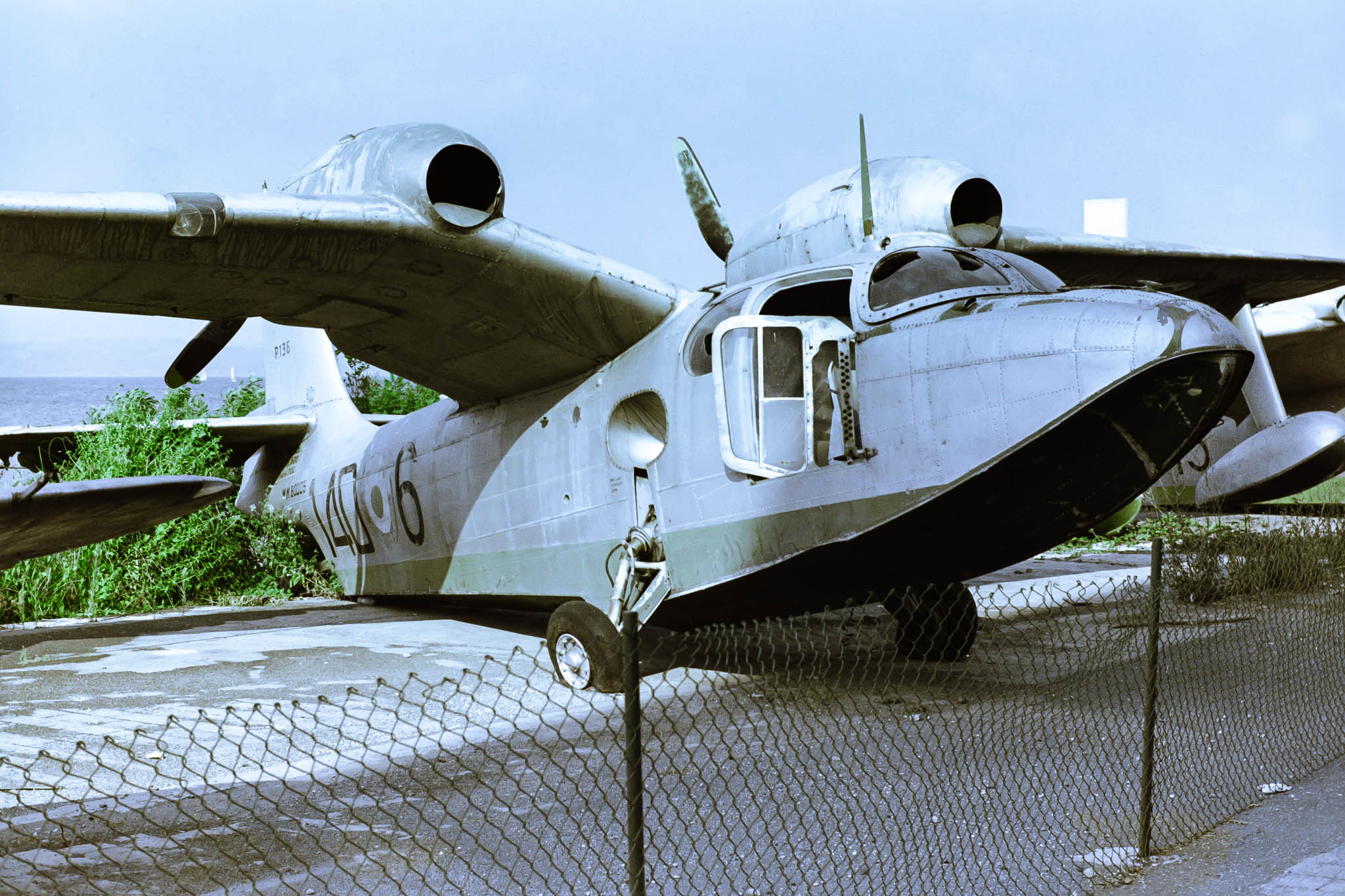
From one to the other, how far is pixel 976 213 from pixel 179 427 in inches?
412

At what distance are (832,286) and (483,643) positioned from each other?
4.85 m

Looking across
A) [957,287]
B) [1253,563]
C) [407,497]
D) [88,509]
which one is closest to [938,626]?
[957,287]

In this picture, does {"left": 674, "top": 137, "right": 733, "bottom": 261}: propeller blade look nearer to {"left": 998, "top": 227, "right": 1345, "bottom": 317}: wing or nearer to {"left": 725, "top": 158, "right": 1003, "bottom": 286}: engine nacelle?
{"left": 725, "top": 158, "right": 1003, "bottom": 286}: engine nacelle

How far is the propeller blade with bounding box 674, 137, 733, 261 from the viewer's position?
941 centimetres

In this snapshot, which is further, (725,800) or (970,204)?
(970,204)

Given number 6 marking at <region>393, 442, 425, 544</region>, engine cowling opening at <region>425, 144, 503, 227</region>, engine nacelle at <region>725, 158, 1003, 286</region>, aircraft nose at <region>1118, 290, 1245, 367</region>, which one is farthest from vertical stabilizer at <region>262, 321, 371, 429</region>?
aircraft nose at <region>1118, 290, 1245, 367</region>

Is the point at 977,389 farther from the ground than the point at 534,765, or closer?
farther from the ground

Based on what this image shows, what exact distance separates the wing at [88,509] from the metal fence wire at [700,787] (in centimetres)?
261

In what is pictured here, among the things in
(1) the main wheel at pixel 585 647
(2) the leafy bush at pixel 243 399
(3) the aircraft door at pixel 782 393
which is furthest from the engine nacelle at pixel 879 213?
(2) the leafy bush at pixel 243 399

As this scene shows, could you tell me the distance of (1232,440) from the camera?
52.4ft

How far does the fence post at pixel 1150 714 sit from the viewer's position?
428cm

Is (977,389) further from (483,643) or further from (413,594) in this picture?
(413,594)

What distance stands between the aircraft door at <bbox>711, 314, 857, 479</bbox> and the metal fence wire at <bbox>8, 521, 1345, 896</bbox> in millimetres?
1477

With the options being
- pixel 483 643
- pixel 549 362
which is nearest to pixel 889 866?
pixel 549 362
